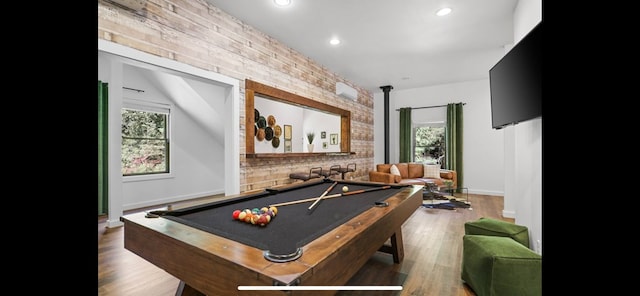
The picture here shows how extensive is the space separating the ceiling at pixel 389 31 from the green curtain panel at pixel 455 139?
1052mm

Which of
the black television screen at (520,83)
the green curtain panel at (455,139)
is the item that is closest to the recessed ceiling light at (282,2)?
the black television screen at (520,83)

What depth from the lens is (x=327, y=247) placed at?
0.99 m

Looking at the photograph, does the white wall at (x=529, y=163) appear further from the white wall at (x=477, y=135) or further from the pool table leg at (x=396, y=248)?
the white wall at (x=477, y=135)

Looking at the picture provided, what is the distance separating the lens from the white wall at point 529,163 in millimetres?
2119

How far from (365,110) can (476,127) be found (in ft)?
8.46

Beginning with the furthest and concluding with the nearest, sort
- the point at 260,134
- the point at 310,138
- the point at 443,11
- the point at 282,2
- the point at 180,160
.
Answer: the point at 310,138 → the point at 180,160 → the point at 260,134 → the point at 443,11 → the point at 282,2

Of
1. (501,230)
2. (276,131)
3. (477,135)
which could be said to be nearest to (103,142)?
(276,131)

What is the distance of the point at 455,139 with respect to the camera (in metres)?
6.17

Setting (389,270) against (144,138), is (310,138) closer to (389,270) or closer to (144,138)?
(144,138)

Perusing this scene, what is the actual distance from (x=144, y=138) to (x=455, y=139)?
6.43 m

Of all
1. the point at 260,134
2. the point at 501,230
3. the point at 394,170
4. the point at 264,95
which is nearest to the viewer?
the point at 501,230
